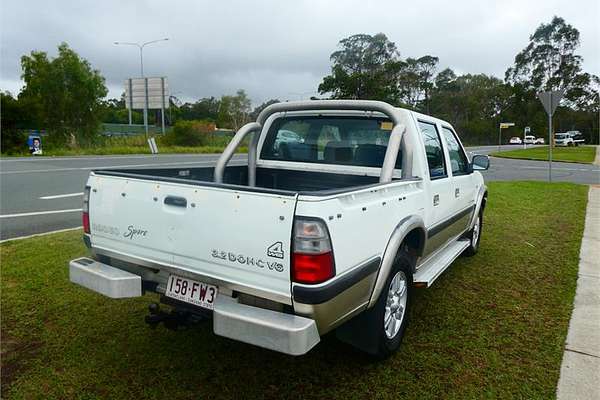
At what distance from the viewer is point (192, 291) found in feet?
8.52

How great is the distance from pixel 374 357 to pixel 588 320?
2097 millimetres

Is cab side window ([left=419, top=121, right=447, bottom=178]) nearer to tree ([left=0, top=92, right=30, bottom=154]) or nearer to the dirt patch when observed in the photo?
the dirt patch

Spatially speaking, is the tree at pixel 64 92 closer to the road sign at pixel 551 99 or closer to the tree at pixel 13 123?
the tree at pixel 13 123

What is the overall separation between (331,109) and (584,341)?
2.75 m

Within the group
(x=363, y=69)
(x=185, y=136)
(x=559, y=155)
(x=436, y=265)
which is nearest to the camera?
(x=436, y=265)

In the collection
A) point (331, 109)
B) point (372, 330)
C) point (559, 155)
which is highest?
point (331, 109)

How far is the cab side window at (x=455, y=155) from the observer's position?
179 inches

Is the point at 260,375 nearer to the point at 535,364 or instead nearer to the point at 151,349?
the point at 151,349

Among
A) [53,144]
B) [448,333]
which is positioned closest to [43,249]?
[448,333]

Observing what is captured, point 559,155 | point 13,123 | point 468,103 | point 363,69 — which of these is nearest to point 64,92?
point 13,123

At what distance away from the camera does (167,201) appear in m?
2.61

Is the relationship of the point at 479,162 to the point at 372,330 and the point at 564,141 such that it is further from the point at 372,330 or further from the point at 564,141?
the point at 564,141

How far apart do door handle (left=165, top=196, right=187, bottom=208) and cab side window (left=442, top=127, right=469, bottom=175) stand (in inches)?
114

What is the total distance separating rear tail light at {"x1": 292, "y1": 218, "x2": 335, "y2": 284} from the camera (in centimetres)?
213
